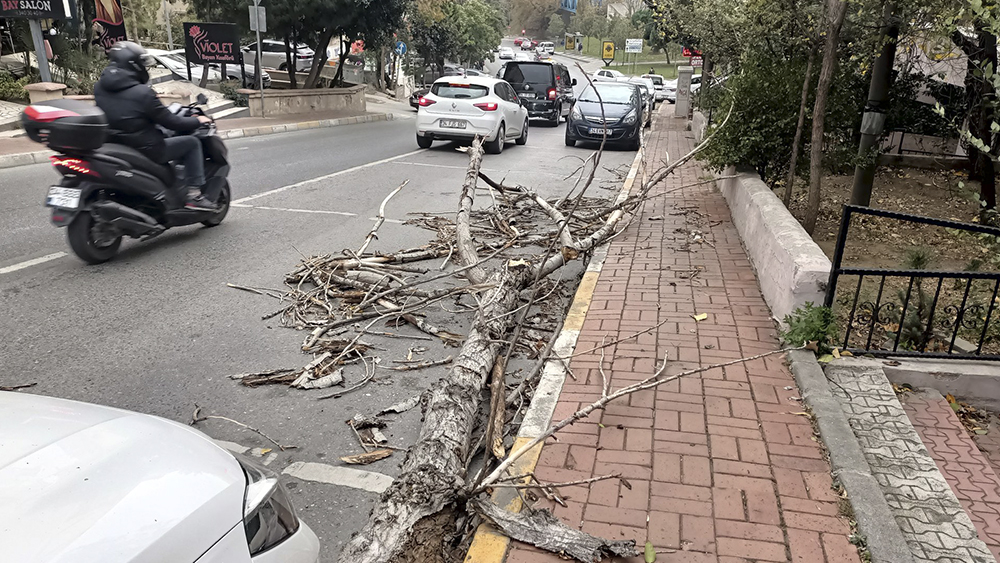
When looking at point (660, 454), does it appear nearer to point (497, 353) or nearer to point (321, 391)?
point (497, 353)

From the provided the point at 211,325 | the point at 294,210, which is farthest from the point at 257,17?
the point at 211,325

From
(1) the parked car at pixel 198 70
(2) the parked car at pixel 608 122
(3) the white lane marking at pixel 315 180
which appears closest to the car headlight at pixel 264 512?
(3) the white lane marking at pixel 315 180

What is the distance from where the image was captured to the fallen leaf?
3666 mm

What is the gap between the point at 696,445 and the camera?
3664mm

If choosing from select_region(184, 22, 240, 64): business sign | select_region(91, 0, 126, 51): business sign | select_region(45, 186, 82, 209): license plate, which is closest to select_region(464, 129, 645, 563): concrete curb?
select_region(45, 186, 82, 209): license plate

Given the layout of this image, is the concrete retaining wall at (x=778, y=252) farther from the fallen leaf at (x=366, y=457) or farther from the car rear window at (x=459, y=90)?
the car rear window at (x=459, y=90)

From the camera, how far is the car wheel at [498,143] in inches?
620

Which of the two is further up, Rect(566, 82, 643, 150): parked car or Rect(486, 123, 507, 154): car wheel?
Rect(566, 82, 643, 150): parked car

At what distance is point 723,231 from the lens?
8.05 metres

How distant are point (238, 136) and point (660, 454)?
16.6m

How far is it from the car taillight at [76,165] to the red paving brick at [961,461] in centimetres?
668

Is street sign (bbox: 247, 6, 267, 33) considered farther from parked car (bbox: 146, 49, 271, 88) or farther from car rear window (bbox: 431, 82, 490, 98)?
car rear window (bbox: 431, 82, 490, 98)

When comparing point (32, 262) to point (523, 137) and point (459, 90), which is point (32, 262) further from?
point (523, 137)

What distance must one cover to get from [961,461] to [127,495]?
4063 mm
